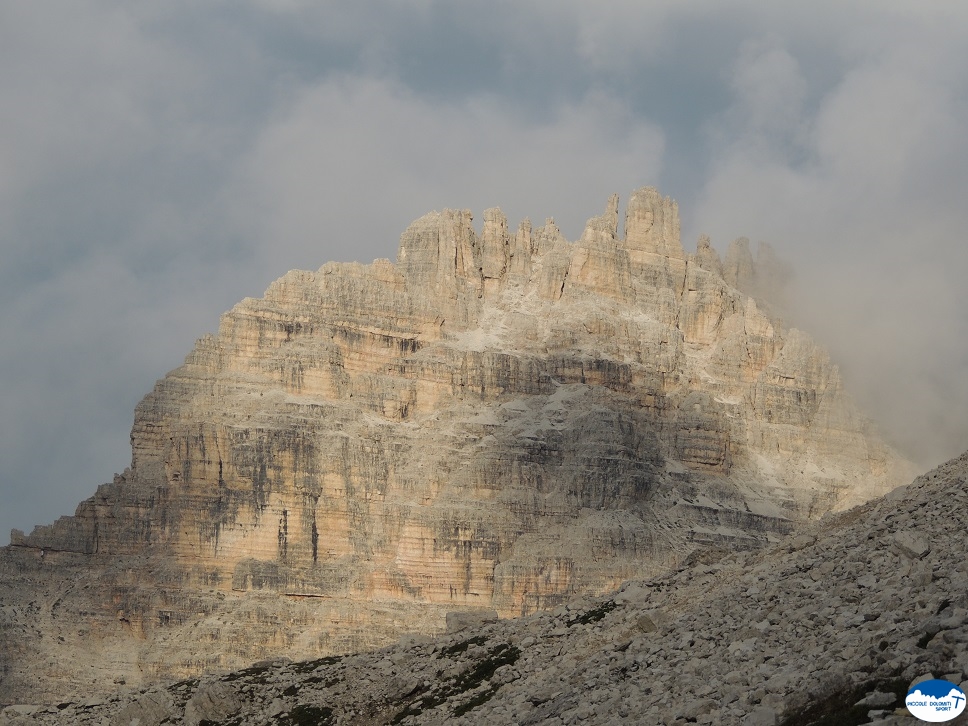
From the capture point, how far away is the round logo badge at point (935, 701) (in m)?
48.4

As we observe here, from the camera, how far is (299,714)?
94250 millimetres

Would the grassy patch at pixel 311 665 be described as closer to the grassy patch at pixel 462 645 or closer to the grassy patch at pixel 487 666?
the grassy patch at pixel 462 645

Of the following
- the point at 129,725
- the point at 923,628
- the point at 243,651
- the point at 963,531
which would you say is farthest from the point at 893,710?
the point at 243,651

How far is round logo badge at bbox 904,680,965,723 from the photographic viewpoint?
159ft

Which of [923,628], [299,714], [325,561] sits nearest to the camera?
[923,628]

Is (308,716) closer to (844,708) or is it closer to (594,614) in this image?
(594,614)

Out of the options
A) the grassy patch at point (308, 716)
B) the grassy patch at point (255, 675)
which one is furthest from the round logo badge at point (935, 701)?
the grassy patch at point (255, 675)

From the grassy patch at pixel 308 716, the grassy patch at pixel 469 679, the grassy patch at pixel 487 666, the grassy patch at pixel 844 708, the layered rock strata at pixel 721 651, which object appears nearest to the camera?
the grassy patch at pixel 844 708

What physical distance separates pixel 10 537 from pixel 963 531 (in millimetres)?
142219

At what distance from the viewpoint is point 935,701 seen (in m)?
49.0

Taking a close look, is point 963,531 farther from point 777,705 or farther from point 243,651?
point 243,651

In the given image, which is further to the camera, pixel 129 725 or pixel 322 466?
pixel 322 466

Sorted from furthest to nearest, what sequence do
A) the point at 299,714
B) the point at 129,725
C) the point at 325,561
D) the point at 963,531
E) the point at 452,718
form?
the point at 325,561
the point at 129,725
the point at 299,714
the point at 452,718
the point at 963,531

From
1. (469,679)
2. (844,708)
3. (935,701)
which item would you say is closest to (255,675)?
(469,679)
